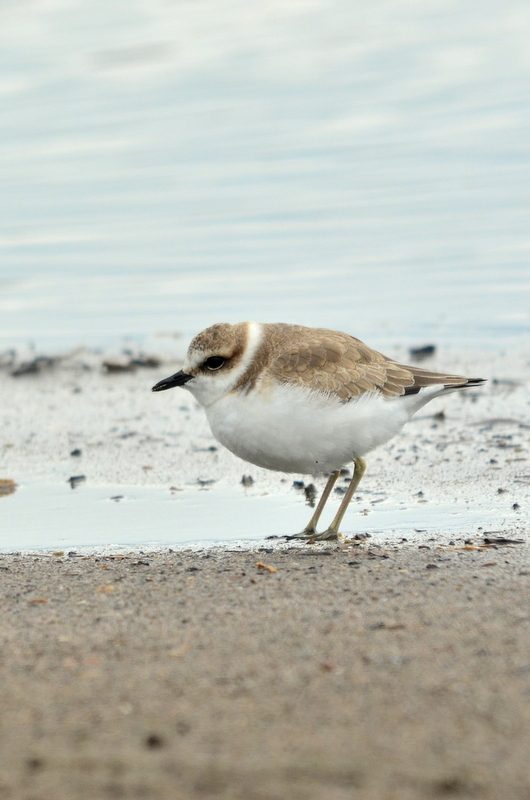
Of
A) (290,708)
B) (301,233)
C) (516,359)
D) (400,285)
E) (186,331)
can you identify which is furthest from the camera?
(301,233)

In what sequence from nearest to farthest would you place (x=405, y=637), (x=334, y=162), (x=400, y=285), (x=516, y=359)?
(x=405, y=637) < (x=516, y=359) < (x=400, y=285) < (x=334, y=162)

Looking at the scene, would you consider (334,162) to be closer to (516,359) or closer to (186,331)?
(186,331)

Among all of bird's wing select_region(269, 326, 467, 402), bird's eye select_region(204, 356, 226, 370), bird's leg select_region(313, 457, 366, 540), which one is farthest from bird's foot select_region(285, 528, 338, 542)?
bird's eye select_region(204, 356, 226, 370)

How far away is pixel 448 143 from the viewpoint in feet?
69.3

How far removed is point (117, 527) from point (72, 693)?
2.82 meters

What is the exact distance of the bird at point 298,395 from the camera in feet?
18.0

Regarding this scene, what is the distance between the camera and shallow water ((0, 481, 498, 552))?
5.74m

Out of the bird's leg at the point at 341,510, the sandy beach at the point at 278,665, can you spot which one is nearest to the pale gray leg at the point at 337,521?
the bird's leg at the point at 341,510

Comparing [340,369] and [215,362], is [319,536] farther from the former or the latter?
[215,362]

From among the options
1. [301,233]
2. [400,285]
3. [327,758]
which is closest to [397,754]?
[327,758]

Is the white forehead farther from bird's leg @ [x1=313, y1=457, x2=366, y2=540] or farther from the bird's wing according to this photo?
bird's leg @ [x1=313, y1=457, x2=366, y2=540]

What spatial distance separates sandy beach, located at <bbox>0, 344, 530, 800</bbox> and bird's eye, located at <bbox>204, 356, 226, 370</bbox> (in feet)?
3.04

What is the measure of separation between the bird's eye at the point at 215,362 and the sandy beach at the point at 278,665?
927mm

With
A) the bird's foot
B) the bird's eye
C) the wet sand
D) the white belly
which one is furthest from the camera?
the bird's eye
